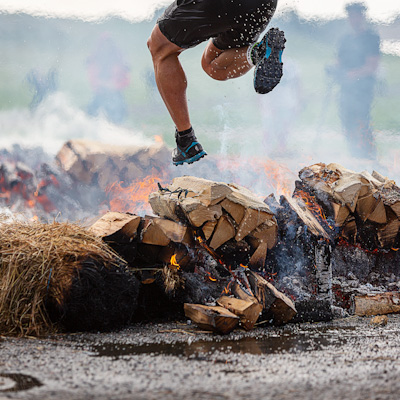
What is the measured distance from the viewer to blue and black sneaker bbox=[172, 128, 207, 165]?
6.58ft

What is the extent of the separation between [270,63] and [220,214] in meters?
0.65

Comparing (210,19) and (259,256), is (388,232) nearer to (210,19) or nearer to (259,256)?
(259,256)

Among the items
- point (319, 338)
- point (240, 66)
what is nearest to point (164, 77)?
point (240, 66)

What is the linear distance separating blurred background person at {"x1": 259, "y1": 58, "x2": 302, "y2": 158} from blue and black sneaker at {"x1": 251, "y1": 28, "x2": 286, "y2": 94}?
1959mm

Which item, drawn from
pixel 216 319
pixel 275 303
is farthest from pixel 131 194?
pixel 216 319

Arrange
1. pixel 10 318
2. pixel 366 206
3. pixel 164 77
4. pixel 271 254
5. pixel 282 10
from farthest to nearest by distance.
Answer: pixel 282 10, pixel 366 206, pixel 271 254, pixel 164 77, pixel 10 318

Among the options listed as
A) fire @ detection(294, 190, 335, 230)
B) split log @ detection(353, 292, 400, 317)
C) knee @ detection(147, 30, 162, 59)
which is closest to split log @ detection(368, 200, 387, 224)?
fire @ detection(294, 190, 335, 230)

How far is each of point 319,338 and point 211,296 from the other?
57cm

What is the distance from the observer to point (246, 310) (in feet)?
5.26

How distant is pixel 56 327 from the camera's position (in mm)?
1507

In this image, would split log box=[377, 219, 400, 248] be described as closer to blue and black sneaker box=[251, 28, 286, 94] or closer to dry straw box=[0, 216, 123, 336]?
blue and black sneaker box=[251, 28, 286, 94]

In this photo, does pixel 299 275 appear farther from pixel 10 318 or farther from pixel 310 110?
pixel 310 110

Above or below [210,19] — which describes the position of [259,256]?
below

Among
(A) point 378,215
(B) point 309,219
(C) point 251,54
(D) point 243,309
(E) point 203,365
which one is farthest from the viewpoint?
(A) point 378,215
